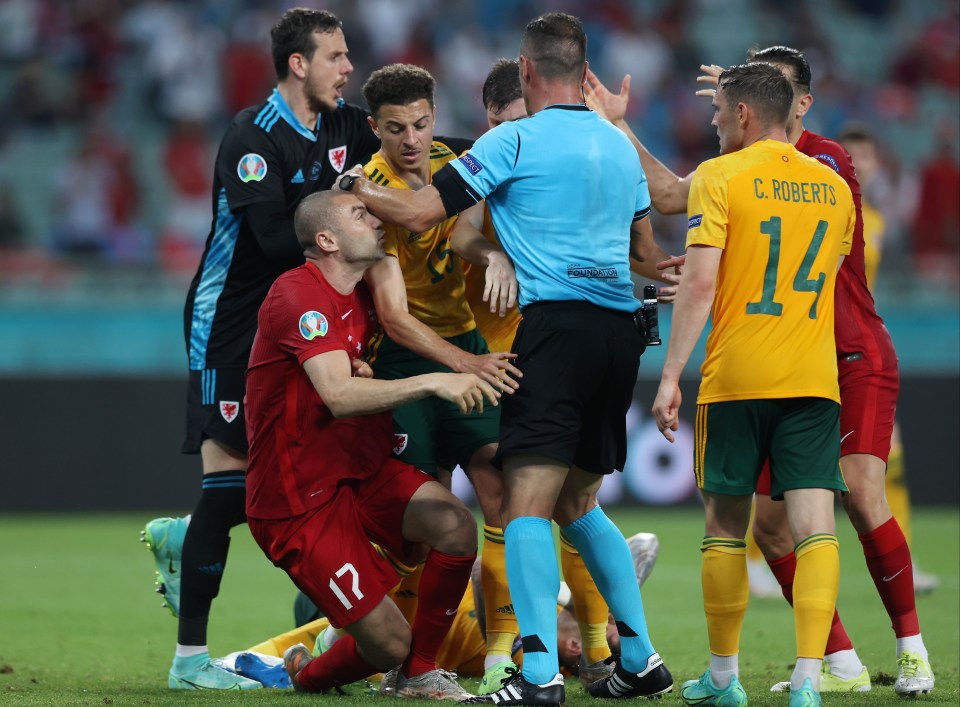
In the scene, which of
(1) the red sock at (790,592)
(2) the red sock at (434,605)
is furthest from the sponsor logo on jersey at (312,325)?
(1) the red sock at (790,592)

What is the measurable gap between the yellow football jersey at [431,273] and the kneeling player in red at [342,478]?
1.03 feet

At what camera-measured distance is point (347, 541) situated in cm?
492

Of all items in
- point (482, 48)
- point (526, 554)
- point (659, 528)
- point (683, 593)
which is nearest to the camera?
point (526, 554)

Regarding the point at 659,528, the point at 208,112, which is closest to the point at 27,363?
the point at 208,112

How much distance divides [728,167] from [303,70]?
2.11m

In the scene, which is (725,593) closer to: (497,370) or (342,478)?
(497,370)

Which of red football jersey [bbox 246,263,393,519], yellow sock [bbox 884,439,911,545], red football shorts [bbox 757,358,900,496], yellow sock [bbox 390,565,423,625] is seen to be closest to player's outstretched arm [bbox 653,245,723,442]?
red football shorts [bbox 757,358,900,496]

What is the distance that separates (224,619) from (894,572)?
12.4 ft

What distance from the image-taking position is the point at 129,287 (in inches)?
477

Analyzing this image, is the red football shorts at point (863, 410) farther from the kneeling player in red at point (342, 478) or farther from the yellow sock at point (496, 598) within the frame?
the kneeling player in red at point (342, 478)

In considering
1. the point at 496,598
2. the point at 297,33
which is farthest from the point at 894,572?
the point at 297,33

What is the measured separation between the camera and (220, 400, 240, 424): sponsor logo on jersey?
19.0ft

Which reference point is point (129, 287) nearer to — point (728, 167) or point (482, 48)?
point (482, 48)

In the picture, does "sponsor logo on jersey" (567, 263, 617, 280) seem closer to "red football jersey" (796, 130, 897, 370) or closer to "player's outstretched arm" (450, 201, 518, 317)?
"player's outstretched arm" (450, 201, 518, 317)
